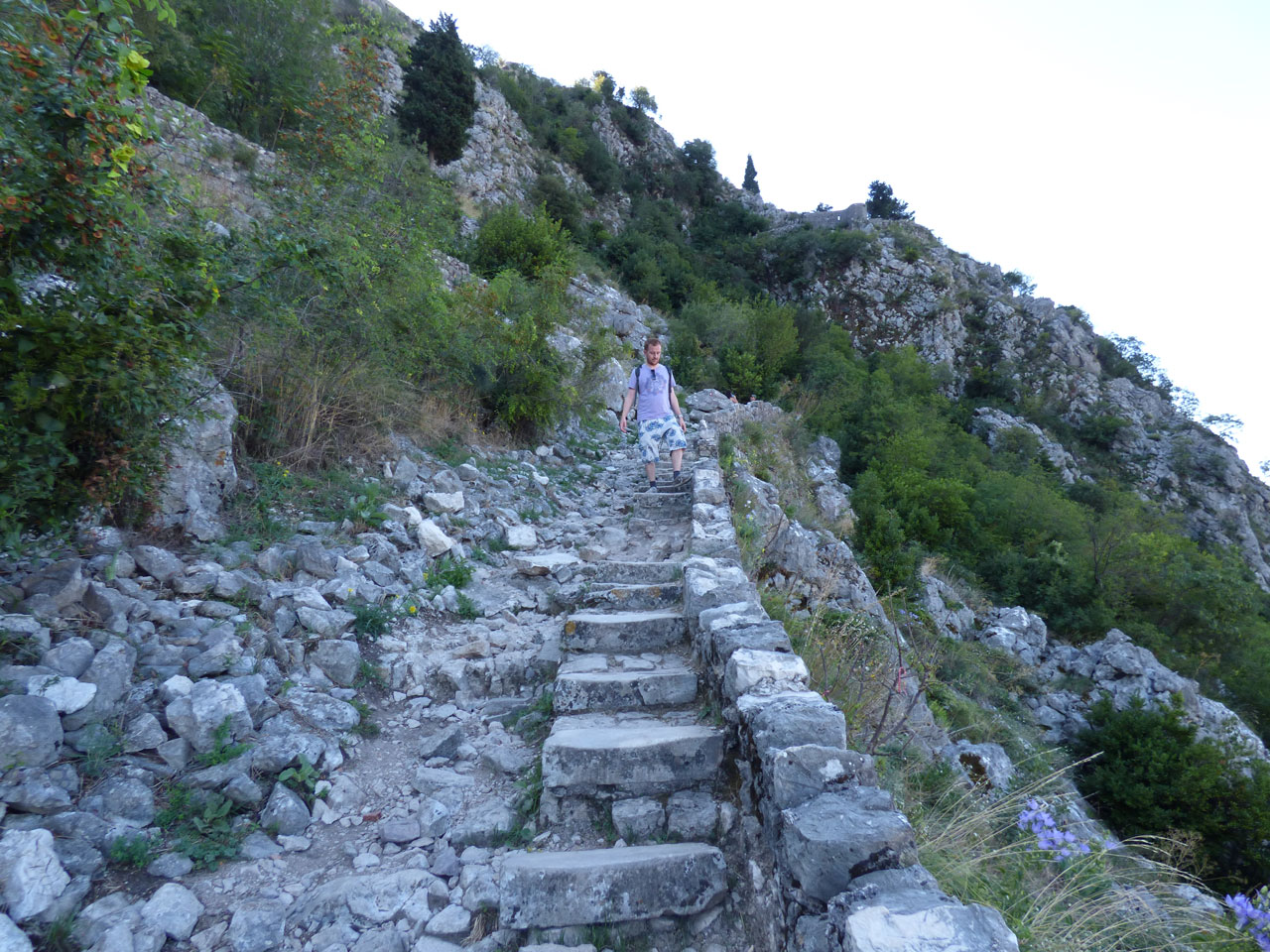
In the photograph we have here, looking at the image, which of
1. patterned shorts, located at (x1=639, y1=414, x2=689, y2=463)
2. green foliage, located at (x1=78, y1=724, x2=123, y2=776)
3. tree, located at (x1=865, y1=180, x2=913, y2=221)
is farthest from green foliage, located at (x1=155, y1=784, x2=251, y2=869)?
tree, located at (x1=865, y1=180, x2=913, y2=221)

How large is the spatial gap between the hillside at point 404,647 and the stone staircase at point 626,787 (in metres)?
0.02

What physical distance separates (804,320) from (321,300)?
68.4ft

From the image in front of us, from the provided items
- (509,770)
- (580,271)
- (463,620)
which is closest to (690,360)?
(580,271)

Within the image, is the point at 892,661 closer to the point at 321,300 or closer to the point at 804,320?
the point at 321,300

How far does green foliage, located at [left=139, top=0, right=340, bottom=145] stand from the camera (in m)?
10.9

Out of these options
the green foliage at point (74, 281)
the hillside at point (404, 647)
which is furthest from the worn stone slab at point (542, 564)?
Answer: the green foliage at point (74, 281)

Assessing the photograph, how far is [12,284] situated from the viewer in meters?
2.41

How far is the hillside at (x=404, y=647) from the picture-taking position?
222 centimetres

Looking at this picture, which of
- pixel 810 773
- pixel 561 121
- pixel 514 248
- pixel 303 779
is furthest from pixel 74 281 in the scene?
pixel 561 121

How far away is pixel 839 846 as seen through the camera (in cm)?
182

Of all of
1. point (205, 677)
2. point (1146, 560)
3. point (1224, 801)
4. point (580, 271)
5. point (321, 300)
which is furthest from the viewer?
point (580, 271)

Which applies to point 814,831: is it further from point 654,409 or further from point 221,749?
point 654,409

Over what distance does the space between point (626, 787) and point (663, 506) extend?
14.8 feet

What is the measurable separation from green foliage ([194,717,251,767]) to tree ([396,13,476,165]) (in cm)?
2189
